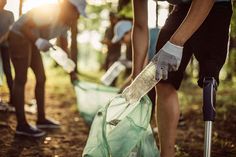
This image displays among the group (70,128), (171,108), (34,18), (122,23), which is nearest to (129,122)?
(171,108)

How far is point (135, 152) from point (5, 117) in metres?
2.97

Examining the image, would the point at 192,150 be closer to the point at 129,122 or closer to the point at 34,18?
the point at 129,122

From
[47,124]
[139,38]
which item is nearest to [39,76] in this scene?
[47,124]

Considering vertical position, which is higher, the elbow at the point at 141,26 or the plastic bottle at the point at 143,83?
the elbow at the point at 141,26

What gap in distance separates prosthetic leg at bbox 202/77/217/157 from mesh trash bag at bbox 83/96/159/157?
1.17 ft

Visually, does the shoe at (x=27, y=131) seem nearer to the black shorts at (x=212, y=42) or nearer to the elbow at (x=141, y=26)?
the elbow at (x=141, y=26)

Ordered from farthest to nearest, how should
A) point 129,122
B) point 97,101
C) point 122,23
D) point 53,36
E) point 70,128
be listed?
point 122,23 → point 70,128 → point 97,101 → point 53,36 → point 129,122

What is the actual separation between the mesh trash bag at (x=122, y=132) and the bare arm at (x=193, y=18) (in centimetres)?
51

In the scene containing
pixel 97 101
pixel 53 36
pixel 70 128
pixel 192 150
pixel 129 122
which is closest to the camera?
pixel 129 122

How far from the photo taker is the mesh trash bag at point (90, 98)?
16.1ft

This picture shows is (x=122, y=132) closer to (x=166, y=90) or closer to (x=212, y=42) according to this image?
(x=166, y=90)

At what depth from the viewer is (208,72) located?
2.69 m

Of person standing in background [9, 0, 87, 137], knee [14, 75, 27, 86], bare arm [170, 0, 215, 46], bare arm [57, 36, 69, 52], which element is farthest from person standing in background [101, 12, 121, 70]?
bare arm [170, 0, 215, 46]

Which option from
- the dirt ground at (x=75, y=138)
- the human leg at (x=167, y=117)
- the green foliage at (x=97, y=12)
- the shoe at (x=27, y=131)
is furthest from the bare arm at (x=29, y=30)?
the green foliage at (x=97, y=12)
